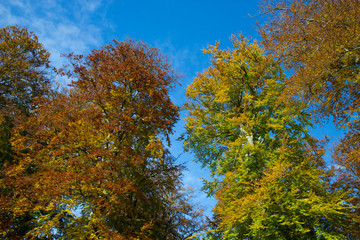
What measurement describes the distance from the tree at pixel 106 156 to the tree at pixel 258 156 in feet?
7.26

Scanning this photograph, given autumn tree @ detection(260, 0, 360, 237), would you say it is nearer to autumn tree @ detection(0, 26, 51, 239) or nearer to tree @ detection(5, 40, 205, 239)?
tree @ detection(5, 40, 205, 239)

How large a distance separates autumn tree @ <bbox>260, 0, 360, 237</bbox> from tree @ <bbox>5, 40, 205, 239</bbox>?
13.4 feet

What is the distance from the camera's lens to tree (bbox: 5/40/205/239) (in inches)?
256

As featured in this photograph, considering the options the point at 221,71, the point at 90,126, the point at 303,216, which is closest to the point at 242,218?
the point at 303,216

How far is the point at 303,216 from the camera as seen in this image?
24.7 ft

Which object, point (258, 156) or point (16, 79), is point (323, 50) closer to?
point (258, 156)

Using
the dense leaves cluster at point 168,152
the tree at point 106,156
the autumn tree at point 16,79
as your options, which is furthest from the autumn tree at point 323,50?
the autumn tree at point 16,79

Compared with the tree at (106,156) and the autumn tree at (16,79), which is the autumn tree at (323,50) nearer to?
the tree at (106,156)

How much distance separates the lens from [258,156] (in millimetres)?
9258

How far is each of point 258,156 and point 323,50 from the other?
4.36 meters

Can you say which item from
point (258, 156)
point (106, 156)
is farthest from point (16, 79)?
point (258, 156)

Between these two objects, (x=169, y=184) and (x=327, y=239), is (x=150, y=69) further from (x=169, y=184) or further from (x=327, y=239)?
(x=327, y=239)

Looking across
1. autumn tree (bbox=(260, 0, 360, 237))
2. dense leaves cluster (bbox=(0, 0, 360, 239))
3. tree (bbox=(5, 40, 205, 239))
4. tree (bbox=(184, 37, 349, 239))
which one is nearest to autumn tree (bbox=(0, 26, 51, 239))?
dense leaves cluster (bbox=(0, 0, 360, 239))

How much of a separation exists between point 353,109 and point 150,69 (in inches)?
251
